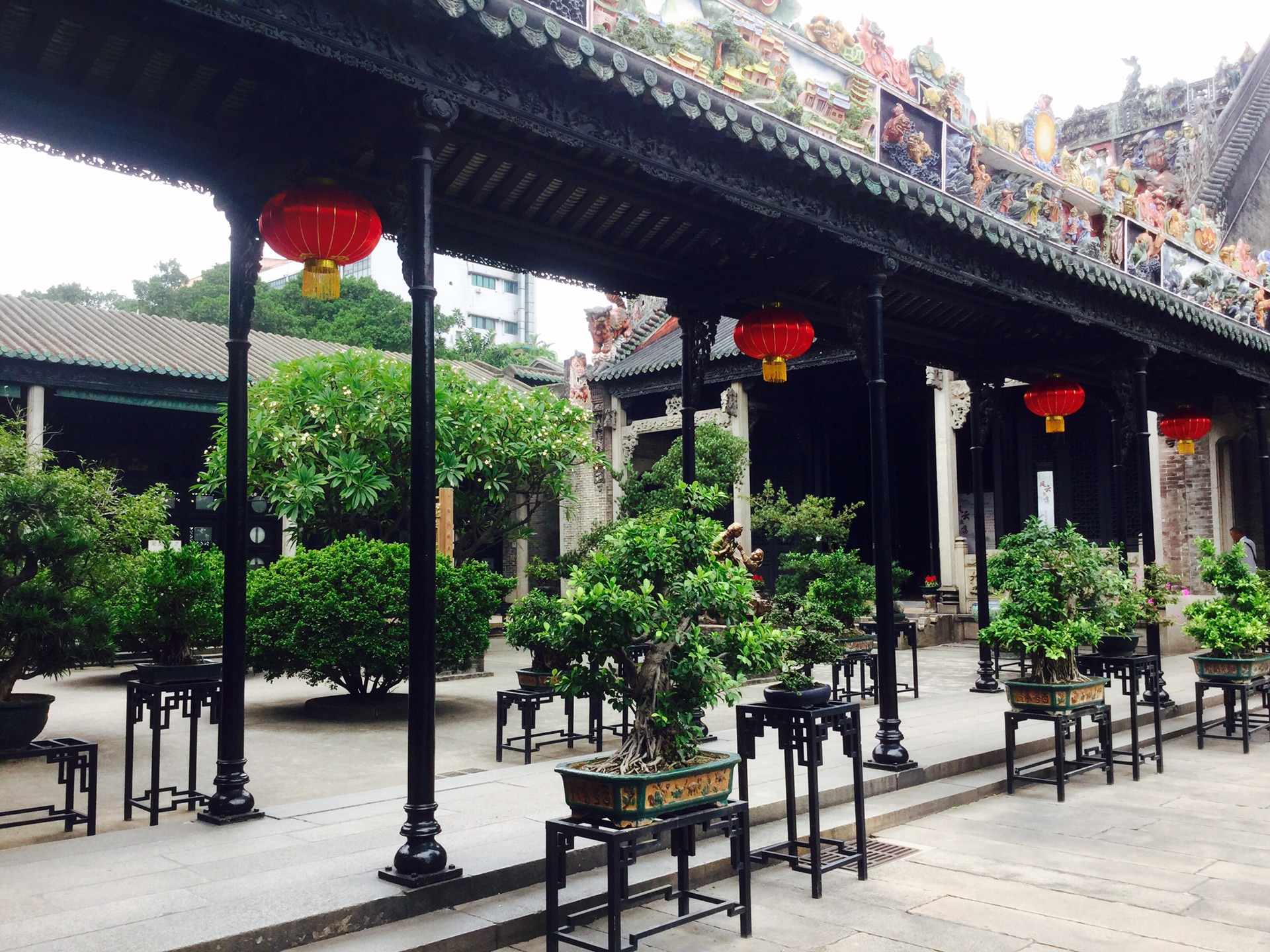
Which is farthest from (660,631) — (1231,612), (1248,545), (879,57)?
(1248,545)

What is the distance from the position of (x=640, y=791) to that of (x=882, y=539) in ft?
10.8

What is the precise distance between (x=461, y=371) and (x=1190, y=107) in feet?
43.9

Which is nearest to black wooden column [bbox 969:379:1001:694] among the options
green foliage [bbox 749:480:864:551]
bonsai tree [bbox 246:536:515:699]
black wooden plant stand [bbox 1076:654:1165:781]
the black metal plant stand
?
the black metal plant stand

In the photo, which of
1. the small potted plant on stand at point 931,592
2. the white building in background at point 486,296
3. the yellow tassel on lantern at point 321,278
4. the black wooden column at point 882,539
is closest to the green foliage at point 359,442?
the small potted plant on stand at point 931,592

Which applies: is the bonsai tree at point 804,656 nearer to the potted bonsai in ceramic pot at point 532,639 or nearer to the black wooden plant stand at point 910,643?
the potted bonsai in ceramic pot at point 532,639

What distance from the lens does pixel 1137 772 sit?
6.61m

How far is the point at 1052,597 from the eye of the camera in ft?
20.4

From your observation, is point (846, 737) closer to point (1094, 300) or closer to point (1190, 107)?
point (1094, 300)

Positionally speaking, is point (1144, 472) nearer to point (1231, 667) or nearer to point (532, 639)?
point (1231, 667)

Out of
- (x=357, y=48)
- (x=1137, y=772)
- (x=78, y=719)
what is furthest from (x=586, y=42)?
(x=78, y=719)

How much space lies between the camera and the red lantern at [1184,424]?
1195cm

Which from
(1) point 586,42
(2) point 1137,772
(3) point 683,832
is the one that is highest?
(1) point 586,42

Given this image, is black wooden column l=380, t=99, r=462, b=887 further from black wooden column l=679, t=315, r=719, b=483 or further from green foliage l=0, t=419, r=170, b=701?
green foliage l=0, t=419, r=170, b=701

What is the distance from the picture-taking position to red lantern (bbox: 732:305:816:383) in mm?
6723
